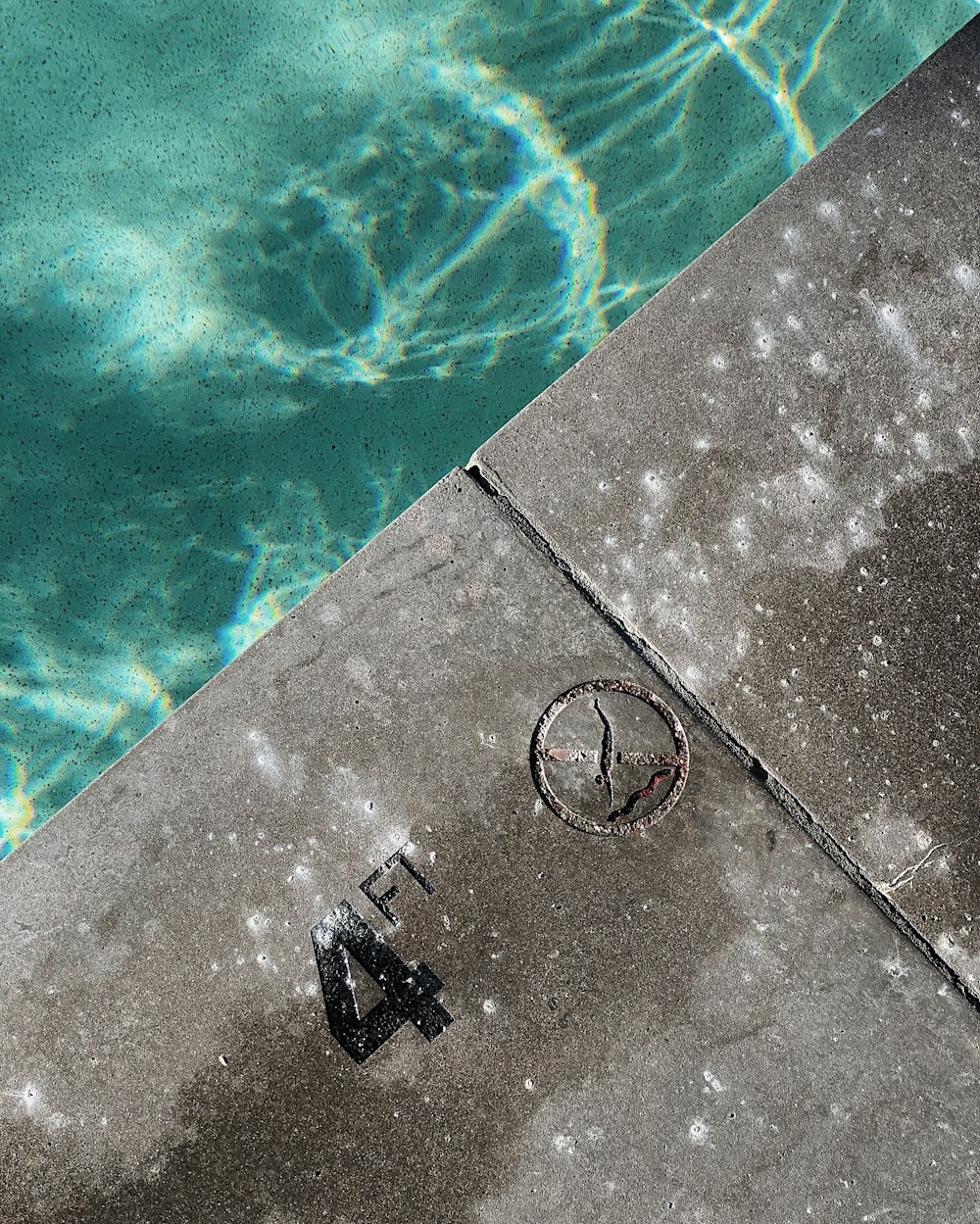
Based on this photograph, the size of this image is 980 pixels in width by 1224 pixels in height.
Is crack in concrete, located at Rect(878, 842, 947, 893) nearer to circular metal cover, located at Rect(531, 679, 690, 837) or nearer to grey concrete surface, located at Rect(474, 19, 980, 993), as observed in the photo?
grey concrete surface, located at Rect(474, 19, 980, 993)

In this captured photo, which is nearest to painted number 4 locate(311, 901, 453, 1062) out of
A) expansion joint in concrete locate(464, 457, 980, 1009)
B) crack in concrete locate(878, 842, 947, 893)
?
expansion joint in concrete locate(464, 457, 980, 1009)

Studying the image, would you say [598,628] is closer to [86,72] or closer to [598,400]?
[598,400]

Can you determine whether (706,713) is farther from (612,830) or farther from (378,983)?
(378,983)

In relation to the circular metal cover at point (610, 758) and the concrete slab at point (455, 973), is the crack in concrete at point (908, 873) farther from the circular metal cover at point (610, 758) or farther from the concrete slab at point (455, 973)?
the circular metal cover at point (610, 758)

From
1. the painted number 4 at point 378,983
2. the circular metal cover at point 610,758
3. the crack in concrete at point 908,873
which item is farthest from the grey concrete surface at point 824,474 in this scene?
the painted number 4 at point 378,983

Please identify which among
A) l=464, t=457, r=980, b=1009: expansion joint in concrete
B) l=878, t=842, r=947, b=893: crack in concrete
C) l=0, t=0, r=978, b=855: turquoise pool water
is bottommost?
l=878, t=842, r=947, b=893: crack in concrete

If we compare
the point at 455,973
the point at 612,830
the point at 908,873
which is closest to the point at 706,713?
the point at 612,830
